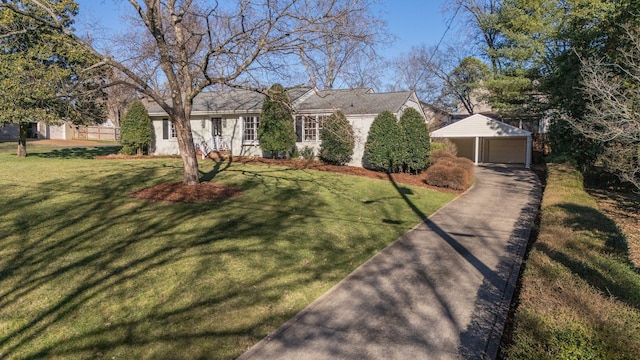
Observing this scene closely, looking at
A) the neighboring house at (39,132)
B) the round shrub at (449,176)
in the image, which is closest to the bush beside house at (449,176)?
the round shrub at (449,176)

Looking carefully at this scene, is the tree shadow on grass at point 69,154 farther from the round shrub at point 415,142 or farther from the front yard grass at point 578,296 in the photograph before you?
the front yard grass at point 578,296

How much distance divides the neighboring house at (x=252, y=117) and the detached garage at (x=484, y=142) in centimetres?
430

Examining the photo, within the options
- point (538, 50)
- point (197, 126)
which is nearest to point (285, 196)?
point (197, 126)

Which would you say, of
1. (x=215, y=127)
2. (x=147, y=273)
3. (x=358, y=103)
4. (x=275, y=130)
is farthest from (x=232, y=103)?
(x=147, y=273)

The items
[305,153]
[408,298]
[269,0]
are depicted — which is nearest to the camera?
[408,298]

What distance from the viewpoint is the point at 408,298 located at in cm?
551

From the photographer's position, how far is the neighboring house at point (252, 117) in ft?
64.6

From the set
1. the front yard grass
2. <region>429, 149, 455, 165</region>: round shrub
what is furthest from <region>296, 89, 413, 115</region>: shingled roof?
the front yard grass

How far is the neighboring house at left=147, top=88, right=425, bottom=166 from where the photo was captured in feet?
64.6

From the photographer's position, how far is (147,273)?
5.96 metres

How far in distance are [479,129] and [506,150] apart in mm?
6006

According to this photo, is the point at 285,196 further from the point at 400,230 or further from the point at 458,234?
the point at 458,234

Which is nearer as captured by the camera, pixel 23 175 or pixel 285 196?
pixel 285 196

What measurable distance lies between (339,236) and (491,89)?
21911 mm
